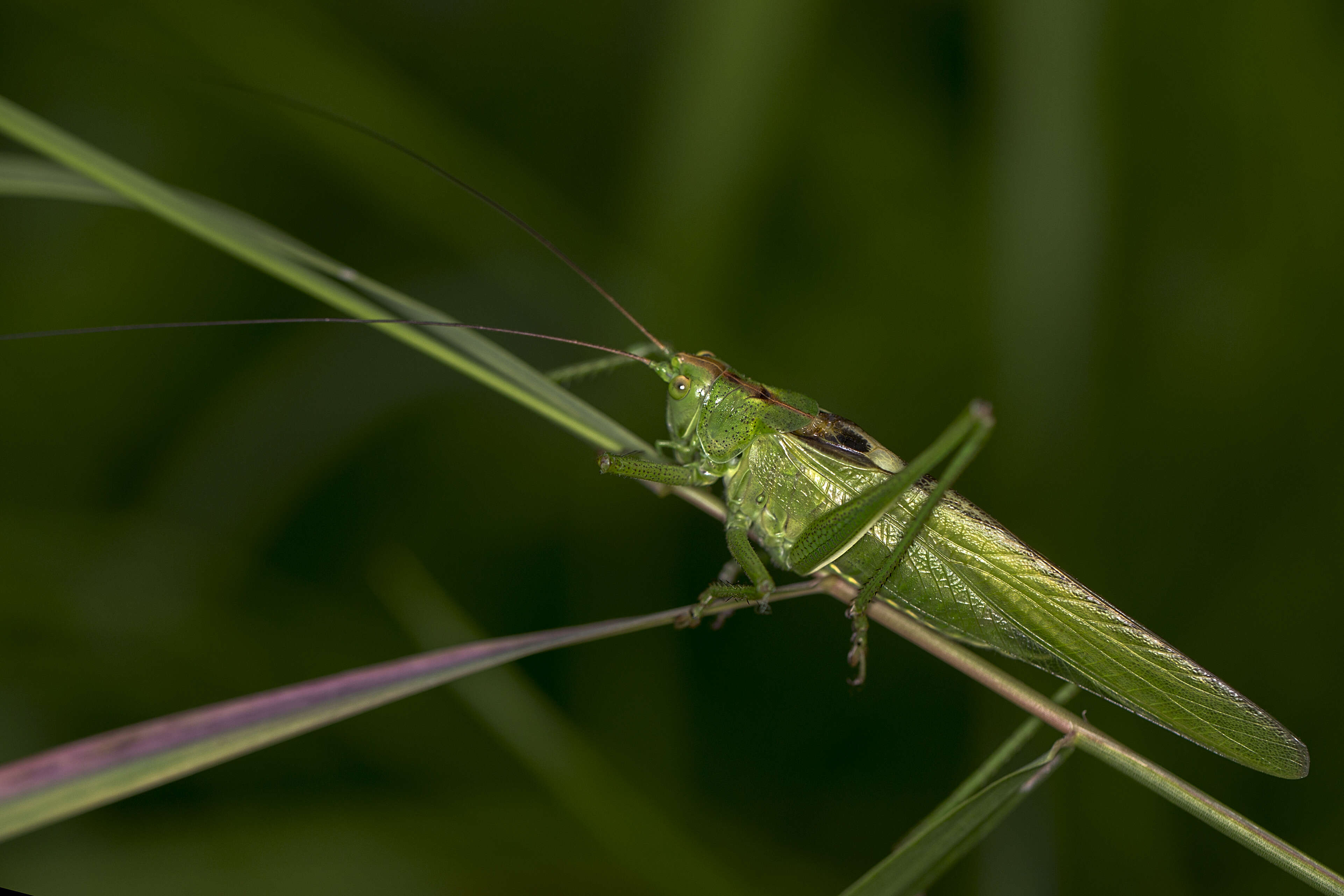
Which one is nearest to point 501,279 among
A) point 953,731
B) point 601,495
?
point 601,495

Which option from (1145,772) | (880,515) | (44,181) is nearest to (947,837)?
(1145,772)

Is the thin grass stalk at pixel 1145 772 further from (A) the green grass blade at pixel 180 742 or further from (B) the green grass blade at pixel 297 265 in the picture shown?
(A) the green grass blade at pixel 180 742

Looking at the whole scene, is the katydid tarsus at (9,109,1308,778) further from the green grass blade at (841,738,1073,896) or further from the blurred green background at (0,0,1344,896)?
the blurred green background at (0,0,1344,896)

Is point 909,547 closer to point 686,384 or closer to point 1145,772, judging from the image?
point 1145,772

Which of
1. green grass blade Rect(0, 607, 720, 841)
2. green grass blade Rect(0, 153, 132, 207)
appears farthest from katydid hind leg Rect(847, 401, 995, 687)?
green grass blade Rect(0, 153, 132, 207)

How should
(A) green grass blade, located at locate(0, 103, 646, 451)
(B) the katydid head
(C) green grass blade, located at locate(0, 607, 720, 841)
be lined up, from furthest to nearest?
1. (B) the katydid head
2. (A) green grass blade, located at locate(0, 103, 646, 451)
3. (C) green grass blade, located at locate(0, 607, 720, 841)

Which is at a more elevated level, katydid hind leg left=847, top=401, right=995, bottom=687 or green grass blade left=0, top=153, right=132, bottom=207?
green grass blade left=0, top=153, right=132, bottom=207

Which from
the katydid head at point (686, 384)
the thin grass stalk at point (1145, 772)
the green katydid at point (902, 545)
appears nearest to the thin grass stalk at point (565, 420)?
the thin grass stalk at point (1145, 772)
